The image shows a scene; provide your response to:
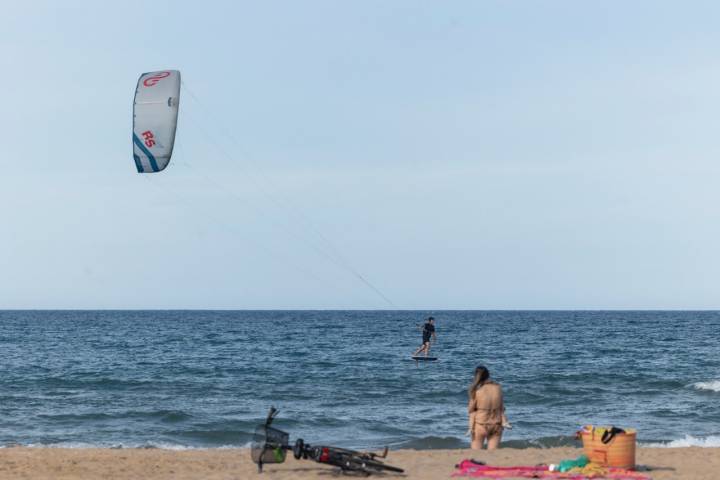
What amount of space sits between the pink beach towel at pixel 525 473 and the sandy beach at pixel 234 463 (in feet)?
1.05

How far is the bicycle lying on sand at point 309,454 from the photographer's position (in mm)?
12211

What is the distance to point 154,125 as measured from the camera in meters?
21.5

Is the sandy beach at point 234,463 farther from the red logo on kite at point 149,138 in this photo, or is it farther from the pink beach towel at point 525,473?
the red logo on kite at point 149,138

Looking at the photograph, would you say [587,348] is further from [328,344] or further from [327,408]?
[327,408]

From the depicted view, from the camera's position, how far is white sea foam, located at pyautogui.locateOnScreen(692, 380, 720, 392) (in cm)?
2897

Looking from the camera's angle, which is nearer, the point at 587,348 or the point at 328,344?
the point at 587,348

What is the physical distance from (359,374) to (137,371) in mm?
9069

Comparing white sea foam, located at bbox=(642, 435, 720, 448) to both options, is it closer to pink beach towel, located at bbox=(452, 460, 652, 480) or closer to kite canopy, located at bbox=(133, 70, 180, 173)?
pink beach towel, located at bbox=(452, 460, 652, 480)

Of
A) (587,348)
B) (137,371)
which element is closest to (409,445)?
(137,371)

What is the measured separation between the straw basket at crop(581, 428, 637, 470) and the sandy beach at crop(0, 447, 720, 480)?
560 mm

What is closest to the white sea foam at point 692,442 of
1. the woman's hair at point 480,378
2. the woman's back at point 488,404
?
the woman's back at point 488,404

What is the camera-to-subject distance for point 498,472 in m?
12.2

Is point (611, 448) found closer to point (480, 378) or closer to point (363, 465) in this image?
point (480, 378)

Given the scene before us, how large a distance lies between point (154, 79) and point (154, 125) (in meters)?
1.22
